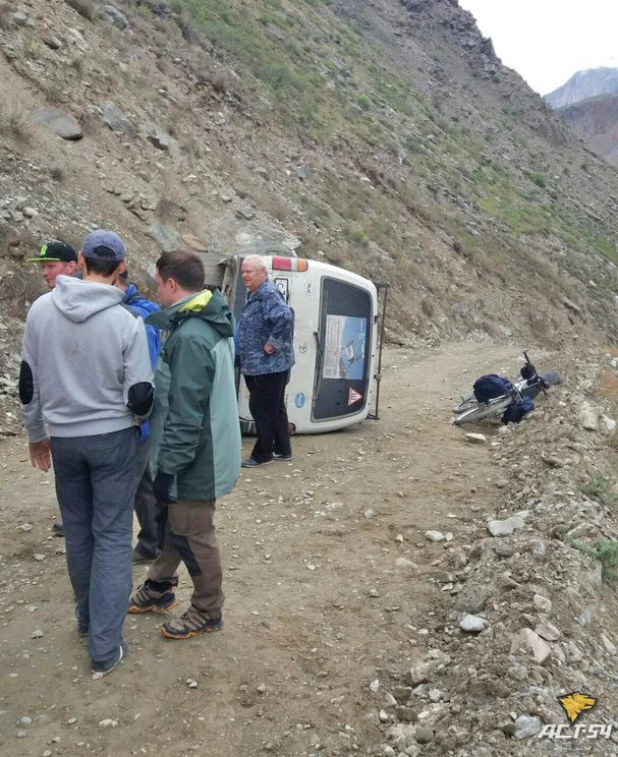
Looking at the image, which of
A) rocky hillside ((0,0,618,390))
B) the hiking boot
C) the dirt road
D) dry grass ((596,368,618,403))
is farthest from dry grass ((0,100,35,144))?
the hiking boot

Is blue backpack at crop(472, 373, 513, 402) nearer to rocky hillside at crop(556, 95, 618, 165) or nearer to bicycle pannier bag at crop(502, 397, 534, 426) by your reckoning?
bicycle pannier bag at crop(502, 397, 534, 426)

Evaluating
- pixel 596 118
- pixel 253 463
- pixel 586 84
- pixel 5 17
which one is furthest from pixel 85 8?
pixel 586 84

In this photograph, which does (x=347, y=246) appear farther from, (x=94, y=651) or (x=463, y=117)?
(x=463, y=117)

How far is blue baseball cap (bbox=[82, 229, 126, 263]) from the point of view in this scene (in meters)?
3.25

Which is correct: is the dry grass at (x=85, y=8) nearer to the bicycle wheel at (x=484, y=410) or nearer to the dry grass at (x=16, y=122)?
the dry grass at (x=16, y=122)

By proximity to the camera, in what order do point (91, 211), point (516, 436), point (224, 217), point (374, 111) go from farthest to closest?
1. point (374, 111)
2. point (224, 217)
3. point (91, 211)
4. point (516, 436)

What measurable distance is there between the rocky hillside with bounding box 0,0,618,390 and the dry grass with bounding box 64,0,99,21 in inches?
1.1

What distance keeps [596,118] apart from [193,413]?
12740 cm

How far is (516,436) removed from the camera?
7875mm

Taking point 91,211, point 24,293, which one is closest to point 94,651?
point 24,293

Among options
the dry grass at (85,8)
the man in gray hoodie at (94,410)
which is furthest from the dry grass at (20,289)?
the dry grass at (85,8)

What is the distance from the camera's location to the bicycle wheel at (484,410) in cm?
859

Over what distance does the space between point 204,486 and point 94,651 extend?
3.01 ft

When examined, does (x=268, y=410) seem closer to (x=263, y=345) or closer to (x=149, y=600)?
(x=263, y=345)
